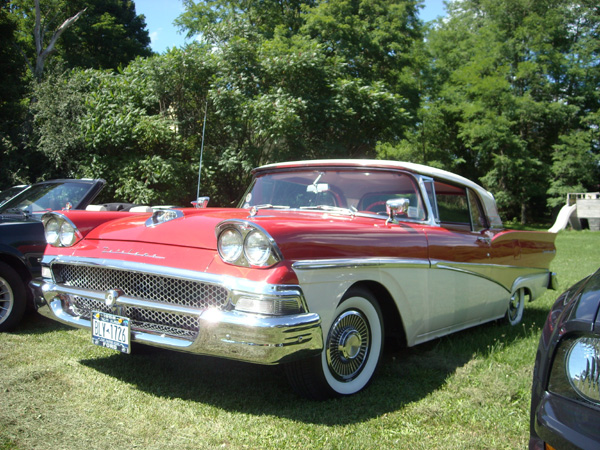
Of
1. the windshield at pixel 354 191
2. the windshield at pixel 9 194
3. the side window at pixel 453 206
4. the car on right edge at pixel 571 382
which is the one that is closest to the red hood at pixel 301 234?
the windshield at pixel 354 191

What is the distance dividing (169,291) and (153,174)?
10241mm

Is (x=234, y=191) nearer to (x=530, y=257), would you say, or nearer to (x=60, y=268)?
(x=530, y=257)

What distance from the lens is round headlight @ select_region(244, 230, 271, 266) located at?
2.84m

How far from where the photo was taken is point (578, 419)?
66.6 inches

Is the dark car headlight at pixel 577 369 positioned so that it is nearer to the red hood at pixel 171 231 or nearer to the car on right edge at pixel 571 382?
the car on right edge at pixel 571 382

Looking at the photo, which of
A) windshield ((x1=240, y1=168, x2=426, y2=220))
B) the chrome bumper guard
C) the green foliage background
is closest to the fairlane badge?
the chrome bumper guard

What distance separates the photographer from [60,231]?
3826 millimetres

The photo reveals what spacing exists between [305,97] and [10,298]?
10.3m

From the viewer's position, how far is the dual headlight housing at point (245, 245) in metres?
2.83

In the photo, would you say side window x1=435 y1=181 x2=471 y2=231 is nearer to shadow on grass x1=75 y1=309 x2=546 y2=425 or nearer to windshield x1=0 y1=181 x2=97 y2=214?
Result: shadow on grass x1=75 y1=309 x2=546 y2=425

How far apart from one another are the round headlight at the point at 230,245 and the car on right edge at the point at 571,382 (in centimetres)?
157

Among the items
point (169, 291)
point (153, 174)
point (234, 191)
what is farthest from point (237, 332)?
point (234, 191)

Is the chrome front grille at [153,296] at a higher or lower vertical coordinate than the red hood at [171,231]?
lower

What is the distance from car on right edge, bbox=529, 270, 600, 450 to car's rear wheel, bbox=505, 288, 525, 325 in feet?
12.3
